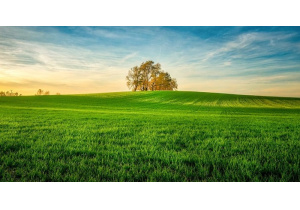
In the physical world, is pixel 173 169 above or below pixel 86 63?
below

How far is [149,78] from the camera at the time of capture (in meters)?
10.8

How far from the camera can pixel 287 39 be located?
750 cm

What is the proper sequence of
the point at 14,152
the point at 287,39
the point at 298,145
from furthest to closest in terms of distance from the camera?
1. the point at 287,39
2. the point at 298,145
3. the point at 14,152

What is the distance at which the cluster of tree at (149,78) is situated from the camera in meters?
9.23

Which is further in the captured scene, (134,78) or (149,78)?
(149,78)

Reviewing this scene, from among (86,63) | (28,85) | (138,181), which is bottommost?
(138,181)

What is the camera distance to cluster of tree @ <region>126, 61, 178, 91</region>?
923 cm

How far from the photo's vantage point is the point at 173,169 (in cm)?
306
